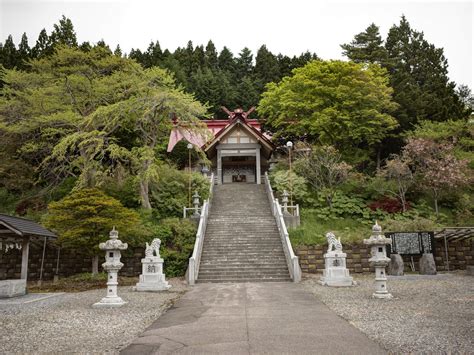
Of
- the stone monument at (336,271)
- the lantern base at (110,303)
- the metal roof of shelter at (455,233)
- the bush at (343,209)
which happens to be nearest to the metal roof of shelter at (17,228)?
the lantern base at (110,303)

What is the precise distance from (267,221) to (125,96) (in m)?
11.0

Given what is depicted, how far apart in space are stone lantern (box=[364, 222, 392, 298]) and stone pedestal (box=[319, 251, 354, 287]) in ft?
7.47

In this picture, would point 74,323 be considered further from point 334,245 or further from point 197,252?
point 334,245

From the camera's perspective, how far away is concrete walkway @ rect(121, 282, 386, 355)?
537 cm

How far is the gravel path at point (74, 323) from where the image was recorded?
18.9 ft

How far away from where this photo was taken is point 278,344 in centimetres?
558

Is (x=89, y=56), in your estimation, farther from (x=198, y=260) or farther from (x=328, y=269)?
(x=328, y=269)

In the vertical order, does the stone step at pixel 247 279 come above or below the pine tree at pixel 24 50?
below

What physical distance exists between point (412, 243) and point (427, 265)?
3.52ft

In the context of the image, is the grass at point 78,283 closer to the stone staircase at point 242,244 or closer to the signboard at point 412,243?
the stone staircase at point 242,244

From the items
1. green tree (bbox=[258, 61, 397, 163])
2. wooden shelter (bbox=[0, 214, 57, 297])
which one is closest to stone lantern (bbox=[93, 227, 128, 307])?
wooden shelter (bbox=[0, 214, 57, 297])

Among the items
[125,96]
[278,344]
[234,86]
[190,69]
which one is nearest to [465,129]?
[125,96]

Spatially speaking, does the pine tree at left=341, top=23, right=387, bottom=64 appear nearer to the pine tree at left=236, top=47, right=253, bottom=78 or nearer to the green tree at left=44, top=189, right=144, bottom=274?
the pine tree at left=236, top=47, right=253, bottom=78

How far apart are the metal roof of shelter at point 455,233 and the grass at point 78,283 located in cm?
1382
